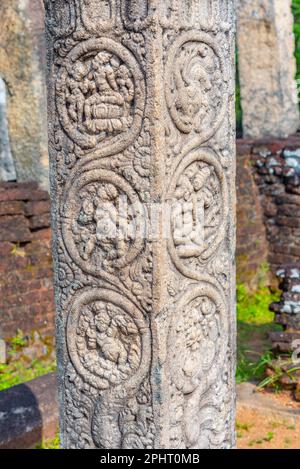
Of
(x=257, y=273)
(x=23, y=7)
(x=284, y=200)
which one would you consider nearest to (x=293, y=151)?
(x=284, y=200)

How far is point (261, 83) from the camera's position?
8.69 m

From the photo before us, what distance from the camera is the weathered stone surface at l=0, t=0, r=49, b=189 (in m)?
6.51

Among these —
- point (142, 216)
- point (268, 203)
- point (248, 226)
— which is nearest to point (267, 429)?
point (142, 216)

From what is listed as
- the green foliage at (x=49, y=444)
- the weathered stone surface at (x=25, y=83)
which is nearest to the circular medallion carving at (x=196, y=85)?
the green foliage at (x=49, y=444)

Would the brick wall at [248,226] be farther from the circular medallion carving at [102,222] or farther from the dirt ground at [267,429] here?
the circular medallion carving at [102,222]

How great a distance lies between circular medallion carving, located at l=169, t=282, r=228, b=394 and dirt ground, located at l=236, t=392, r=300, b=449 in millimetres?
1860

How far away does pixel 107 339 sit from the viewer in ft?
9.19

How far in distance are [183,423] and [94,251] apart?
0.65 metres

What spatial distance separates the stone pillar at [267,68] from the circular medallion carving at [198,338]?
5.93 metres

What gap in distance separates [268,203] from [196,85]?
5.97m

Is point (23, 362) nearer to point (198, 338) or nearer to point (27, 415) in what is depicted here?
point (27, 415)

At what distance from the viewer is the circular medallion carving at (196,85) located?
8.63 feet

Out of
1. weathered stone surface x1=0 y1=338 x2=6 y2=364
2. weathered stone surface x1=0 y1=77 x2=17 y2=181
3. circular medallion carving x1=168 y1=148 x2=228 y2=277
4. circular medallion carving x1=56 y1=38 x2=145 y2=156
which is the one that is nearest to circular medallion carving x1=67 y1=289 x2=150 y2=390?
circular medallion carving x1=168 y1=148 x2=228 y2=277

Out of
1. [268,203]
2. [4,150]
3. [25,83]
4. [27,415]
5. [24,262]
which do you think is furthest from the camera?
[268,203]
